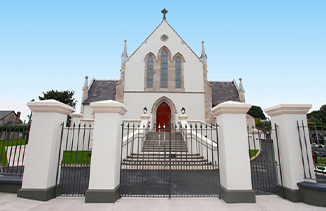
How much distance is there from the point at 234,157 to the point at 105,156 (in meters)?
3.63

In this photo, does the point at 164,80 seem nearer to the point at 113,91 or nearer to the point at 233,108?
the point at 113,91

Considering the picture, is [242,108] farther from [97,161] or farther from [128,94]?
[128,94]

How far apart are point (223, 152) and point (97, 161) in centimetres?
359

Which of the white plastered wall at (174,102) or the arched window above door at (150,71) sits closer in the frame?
the white plastered wall at (174,102)

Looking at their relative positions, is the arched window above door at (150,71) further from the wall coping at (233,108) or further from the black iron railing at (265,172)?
the wall coping at (233,108)

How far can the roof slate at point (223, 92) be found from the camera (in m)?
23.4

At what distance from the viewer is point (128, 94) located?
19.4 metres

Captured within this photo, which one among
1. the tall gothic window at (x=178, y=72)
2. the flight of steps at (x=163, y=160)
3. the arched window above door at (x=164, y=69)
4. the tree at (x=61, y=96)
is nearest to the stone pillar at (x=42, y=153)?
the flight of steps at (x=163, y=160)

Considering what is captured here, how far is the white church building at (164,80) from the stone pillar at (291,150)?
1363cm

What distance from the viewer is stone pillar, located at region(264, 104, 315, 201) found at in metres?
4.97

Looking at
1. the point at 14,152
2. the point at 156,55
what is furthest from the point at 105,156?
the point at 156,55

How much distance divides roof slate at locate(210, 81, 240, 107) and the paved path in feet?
60.1

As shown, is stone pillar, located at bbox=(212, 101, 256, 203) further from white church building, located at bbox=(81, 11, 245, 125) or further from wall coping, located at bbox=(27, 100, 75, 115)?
white church building, located at bbox=(81, 11, 245, 125)

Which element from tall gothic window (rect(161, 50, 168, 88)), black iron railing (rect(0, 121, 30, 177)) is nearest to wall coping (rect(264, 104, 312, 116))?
black iron railing (rect(0, 121, 30, 177))
